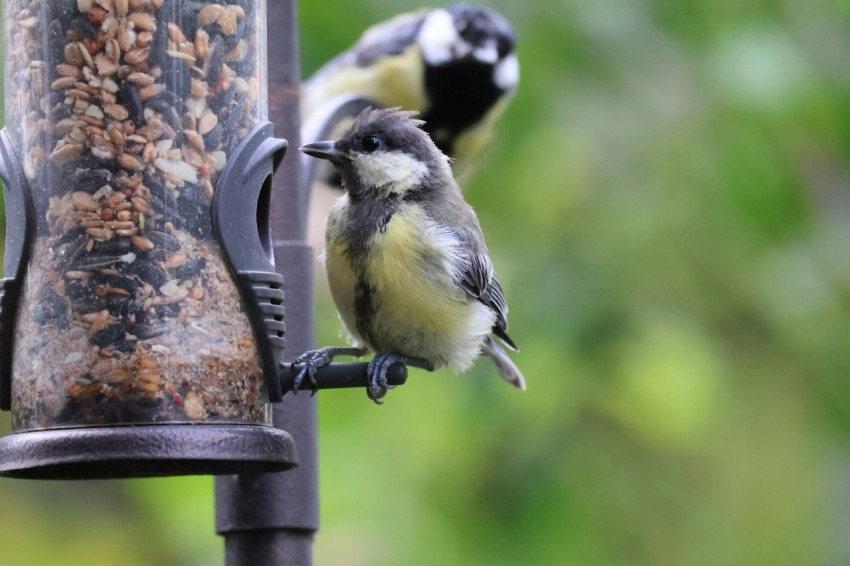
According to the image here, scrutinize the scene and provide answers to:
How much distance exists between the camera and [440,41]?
18.4ft

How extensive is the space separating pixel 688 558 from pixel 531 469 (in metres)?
0.92

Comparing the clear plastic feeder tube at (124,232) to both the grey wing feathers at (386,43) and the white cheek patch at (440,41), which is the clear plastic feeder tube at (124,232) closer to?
the white cheek patch at (440,41)

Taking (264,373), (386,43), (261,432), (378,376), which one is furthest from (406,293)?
(386,43)

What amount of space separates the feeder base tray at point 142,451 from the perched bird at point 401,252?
1.72 feet

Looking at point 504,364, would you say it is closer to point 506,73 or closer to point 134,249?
point 134,249

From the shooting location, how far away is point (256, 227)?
9.27 ft

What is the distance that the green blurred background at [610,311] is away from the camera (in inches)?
161

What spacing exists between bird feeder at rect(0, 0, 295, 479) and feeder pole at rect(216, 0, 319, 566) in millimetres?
275

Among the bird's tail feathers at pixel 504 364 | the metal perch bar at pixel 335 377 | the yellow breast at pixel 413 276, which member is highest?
the yellow breast at pixel 413 276

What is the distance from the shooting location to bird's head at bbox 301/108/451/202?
3340mm

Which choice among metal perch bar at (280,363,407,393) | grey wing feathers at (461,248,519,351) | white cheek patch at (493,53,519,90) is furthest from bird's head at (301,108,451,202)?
white cheek patch at (493,53,519,90)

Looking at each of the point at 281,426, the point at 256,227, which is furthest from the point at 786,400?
the point at 256,227

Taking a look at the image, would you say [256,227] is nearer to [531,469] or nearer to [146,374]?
[146,374]

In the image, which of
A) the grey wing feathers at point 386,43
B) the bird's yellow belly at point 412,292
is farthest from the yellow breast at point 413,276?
the grey wing feathers at point 386,43
